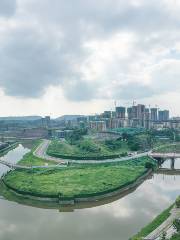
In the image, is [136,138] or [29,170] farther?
[136,138]

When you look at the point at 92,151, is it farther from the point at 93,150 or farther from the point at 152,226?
the point at 152,226

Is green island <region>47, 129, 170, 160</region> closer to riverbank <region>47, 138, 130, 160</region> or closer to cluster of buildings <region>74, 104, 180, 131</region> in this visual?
riverbank <region>47, 138, 130, 160</region>

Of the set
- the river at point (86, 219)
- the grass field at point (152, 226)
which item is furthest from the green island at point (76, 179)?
the grass field at point (152, 226)

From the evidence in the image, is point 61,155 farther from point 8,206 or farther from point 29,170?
point 8,206

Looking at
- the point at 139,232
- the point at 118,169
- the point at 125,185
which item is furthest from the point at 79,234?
the point at 118,169

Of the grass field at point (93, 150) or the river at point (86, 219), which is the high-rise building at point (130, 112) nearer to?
the grass field at point (93, 150)

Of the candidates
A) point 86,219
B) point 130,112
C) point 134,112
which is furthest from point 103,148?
point 130,112

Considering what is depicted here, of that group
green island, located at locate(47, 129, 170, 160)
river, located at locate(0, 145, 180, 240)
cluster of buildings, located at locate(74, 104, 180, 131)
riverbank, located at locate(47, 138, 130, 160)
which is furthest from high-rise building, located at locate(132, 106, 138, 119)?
river, located at locate(0, 145, 180, 240)
